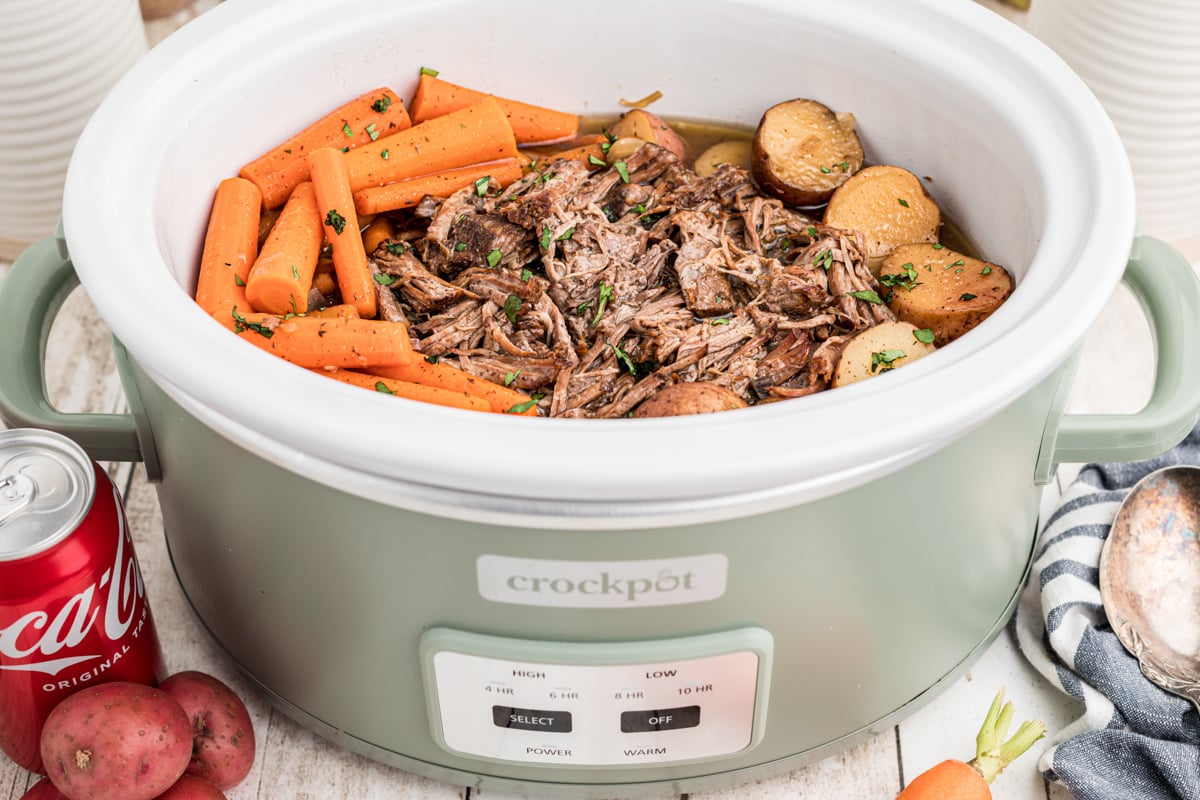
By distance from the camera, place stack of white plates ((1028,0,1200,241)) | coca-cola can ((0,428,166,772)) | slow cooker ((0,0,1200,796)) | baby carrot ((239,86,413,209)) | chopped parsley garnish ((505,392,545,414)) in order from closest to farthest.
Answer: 1. slow cooker ((0,0,1200,796))
2. coca-cola can ((0,428,166,772))
3. chopped parsley garnish ((505,392,545,414))
4. baby carrot ((239,86,413,209))
5. stack of white plates ((1028,0,1200,241))

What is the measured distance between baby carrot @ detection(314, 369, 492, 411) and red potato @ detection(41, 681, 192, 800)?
47 centimetres

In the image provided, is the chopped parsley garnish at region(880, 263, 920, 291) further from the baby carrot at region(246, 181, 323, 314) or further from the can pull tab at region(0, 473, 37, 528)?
the can pull tab at region(0, 473, 37, 528)

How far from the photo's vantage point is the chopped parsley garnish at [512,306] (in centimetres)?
179

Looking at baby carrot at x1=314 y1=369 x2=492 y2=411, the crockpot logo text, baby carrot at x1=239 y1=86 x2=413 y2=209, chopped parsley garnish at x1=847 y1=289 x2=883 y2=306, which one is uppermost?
baby carrot at x1=239 y1=86 x2=413 y2=209

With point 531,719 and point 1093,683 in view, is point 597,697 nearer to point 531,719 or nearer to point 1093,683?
point 531,719

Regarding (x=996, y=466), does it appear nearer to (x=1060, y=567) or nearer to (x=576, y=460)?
(x=1060, y=567)

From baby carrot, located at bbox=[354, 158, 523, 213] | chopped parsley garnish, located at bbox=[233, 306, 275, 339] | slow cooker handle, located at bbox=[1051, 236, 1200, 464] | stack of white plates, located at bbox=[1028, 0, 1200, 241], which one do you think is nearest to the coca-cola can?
chopped parsley garnish, located at bbox=[233, 306, 275, 339]

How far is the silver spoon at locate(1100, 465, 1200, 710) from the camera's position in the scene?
1.80 metres

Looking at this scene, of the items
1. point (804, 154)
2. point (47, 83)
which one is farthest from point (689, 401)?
point (47, 83)

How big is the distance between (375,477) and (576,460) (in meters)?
0.23

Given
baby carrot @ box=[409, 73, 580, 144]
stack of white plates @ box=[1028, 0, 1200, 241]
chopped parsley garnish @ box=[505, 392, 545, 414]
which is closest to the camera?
chopped parsley garnish @ box=[505, 392, 545, 414]

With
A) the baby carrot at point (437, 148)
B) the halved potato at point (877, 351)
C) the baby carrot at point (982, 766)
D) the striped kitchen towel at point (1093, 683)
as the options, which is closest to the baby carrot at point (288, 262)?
the baby carrot at point (437, 148)

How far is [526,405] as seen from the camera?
157 cm

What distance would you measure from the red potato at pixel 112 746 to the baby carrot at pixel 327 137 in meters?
0.79
